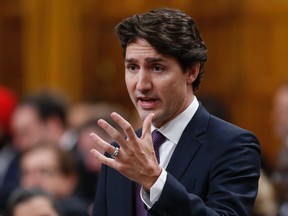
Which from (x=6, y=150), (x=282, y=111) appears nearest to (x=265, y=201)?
(x=282, y=111)

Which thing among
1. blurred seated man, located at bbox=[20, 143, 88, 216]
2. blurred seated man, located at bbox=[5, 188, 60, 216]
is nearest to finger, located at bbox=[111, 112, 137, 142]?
blurred seated man, located at bbox=[5, 188, 60, 216]

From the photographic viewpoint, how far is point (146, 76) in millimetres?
3490

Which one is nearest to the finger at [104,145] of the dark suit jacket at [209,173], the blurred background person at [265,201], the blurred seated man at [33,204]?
the dark suit jacket at [209,173]

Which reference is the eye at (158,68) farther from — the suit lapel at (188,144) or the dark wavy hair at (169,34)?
the suit lapel at (188,144)

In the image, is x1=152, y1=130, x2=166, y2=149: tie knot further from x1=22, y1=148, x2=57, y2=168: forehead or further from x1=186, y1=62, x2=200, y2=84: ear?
x1=22, y1=148, x2=57, y2=168: forehead

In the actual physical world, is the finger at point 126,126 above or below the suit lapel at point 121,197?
above

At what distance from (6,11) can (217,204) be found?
292 inches

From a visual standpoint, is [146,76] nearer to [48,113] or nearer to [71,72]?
[48,113]

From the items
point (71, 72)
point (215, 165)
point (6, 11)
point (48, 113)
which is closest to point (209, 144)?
point (215, 165)

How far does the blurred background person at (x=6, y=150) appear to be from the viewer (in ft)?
23.7

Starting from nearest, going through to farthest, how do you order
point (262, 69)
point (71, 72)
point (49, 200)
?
point (49, 200)
point (262, 69)
point (71, 72)

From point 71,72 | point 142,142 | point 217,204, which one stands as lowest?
point 71,72

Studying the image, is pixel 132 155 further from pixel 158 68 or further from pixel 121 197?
pixel 121 197

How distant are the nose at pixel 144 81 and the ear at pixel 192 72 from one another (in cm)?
17
